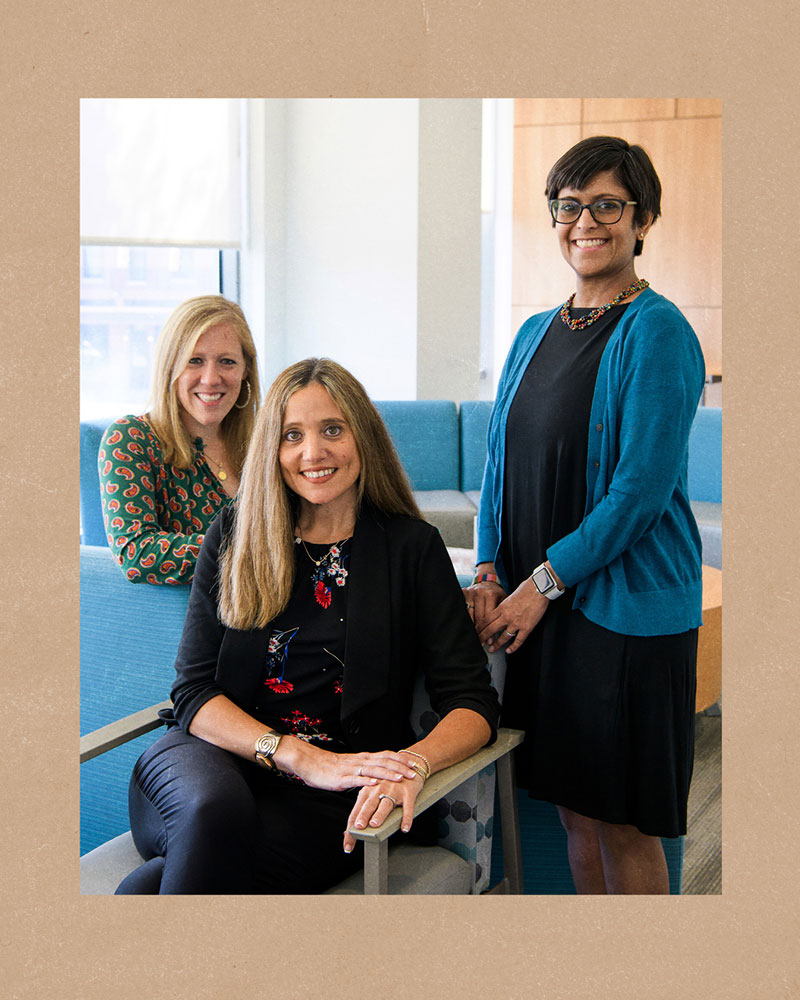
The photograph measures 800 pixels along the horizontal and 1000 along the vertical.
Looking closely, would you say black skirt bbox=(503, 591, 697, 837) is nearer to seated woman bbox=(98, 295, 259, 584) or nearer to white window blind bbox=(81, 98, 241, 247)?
seated woman bbox=(98, 295, 259, 584)

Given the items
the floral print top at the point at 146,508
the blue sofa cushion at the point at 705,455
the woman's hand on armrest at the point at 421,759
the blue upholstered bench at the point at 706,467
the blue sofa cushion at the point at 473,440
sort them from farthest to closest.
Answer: the blue sofa cushion at the point at 473,440 → the blue sofa cushion at the point at 705,455 → the blue upholstered bench at the point at 706,467 → the floral print top at the point at 146,508 → the woman's hand on armrest at the point at 421,759

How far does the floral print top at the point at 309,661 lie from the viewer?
1677 millimetres

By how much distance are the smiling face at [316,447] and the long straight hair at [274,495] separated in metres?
0.01

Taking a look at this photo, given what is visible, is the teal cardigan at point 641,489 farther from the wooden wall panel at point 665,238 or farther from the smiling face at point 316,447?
the wooden wall panel at point 665,238

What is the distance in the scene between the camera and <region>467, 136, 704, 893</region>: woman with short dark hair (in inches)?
62.7

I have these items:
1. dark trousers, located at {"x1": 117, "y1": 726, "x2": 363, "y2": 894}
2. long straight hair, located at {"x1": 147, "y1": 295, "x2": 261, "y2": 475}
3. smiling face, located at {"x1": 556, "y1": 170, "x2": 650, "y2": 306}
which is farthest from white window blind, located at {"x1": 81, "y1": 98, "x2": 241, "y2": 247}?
dark trousers, located at {"x1": 117, "y1": 726, "x2": 363, "y2": 894}

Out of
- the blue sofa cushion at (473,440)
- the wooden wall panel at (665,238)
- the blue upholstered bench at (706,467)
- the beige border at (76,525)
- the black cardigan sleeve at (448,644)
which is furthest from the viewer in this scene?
the blue sofa cushion at (473,440)

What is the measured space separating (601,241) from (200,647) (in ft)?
3.02

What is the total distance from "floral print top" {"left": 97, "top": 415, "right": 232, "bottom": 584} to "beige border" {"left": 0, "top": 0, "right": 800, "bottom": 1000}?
746 millimetres

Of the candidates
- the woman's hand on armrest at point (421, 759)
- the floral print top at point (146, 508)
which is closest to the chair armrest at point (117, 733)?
the floral print top at point (146, 508)

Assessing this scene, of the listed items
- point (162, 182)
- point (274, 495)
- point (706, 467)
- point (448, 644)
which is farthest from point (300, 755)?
point (162, 182)

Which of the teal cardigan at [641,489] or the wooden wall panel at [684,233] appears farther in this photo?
the wooden wall panel at [684,233]
